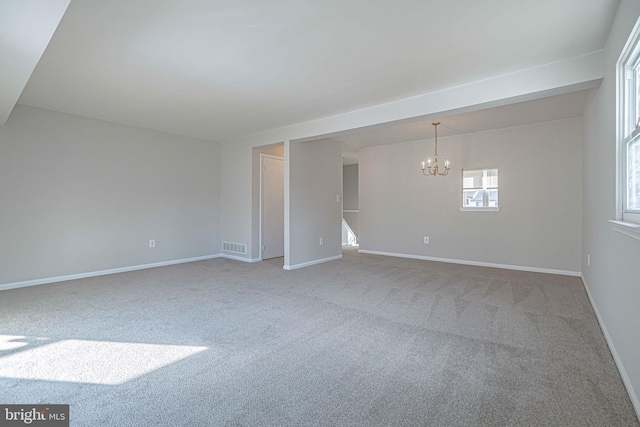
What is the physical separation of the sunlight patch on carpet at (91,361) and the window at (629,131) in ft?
10.4

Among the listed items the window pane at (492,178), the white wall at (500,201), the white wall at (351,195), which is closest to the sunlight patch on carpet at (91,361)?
the white wall at (500,201)

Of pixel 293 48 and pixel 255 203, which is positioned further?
pixel 255 203

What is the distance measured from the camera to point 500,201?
5531 mm

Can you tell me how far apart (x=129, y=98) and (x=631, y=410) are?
209 inches

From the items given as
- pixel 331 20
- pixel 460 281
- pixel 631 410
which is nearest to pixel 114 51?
pixel 331 20

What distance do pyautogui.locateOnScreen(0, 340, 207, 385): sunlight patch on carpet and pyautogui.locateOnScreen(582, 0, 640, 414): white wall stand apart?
9.23ft

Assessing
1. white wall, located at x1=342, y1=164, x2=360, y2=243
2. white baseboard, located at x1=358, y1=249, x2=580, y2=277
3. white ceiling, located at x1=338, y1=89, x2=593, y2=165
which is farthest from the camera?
white wall, located at x1=342, y1=164, x2=360, y2=243

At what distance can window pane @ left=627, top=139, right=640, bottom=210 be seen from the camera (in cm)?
186

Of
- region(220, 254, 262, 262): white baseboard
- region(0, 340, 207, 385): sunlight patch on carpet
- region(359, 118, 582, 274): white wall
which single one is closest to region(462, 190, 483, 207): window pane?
region(359, 118, 582, 274): white wall

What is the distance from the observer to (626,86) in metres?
2.11

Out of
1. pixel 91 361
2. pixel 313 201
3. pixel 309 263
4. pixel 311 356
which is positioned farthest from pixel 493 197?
pixel 91 361

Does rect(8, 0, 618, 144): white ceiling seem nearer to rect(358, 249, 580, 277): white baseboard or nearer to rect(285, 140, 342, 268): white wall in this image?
rect(285, 140, 342, 268): white wall

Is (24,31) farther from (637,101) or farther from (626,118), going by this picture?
(626,118)

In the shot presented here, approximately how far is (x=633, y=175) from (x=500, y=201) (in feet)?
12.4
